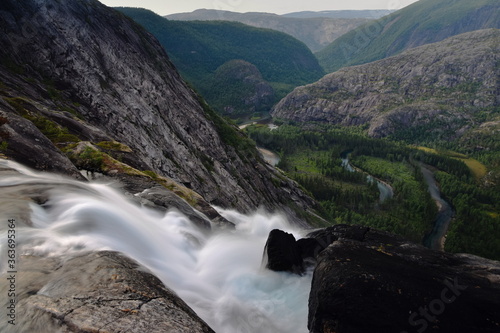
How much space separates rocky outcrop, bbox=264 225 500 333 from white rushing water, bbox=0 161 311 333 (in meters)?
4.73

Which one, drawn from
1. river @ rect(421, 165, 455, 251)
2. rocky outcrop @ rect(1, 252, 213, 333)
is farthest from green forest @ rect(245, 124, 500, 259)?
rocky outcrop @ rect(1, 252, 213, 333)

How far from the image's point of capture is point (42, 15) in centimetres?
6084

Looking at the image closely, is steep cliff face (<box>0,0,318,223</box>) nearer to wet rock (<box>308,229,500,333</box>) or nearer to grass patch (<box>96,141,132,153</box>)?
grass patch (<box>96,141,132,153</box>)

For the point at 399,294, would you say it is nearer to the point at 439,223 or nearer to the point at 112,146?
the point at 112,146

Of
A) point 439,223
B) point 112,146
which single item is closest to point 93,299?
point 112,146

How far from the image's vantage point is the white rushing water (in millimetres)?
17062

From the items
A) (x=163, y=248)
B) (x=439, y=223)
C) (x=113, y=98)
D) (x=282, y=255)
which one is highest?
(x=113, y=98)

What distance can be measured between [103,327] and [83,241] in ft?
25.0

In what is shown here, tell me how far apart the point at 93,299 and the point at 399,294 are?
47.4ft

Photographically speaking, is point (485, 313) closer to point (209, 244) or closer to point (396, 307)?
point (396, 307)

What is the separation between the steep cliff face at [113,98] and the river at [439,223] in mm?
65594

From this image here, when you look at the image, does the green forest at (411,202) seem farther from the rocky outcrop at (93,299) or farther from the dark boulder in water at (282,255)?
the rocky outcrop at (93,299)

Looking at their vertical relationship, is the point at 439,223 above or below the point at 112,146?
below

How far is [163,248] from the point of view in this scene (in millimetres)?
22219
